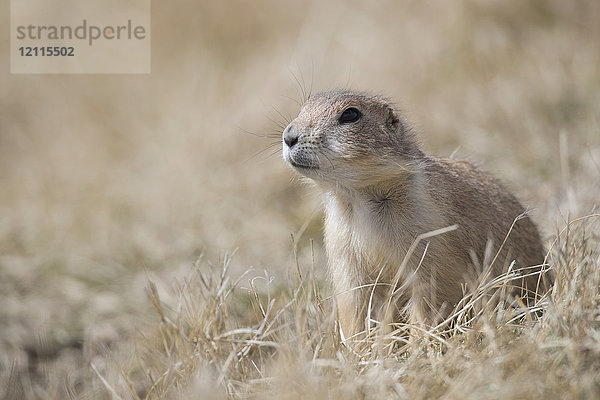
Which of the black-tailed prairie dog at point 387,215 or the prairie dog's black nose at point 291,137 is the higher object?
the prairie dog's black nose at point 291,137

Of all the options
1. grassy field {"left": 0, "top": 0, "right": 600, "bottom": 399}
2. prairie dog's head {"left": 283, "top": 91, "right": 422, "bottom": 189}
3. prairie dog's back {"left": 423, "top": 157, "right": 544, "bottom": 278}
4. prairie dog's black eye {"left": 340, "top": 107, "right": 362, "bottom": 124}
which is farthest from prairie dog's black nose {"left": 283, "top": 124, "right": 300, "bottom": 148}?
prairie dog's back {"left": 423, "top": 157, "right": 544, "bottom": 278}

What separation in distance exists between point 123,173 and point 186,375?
6011mm

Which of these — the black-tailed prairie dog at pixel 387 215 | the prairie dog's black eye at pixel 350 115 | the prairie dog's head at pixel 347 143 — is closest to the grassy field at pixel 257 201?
the black-tailed prairie dog at pixel 387 215

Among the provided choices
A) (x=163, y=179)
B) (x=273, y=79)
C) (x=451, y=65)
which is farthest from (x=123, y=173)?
(x=451, y=65)

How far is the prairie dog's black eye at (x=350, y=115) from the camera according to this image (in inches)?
165

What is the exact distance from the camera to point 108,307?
685 centimetres

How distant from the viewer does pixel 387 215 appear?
4195 mm

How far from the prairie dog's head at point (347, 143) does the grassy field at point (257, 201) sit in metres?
0.57

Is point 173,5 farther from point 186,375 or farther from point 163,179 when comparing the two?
point 186,375

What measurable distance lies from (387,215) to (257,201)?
3.74 metres

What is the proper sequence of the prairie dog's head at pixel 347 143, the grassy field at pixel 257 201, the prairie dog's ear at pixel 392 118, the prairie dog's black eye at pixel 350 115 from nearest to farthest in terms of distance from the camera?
the grassy field at pixel 257 201 → the prairie dog's head at pixel 347 143 → the prairie dog's black eye at pixel 350 115 → the prairie dog's ear at pixel 392 118

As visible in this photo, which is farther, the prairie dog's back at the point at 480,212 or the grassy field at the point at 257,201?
the prairie dog's back at the point at 480,212

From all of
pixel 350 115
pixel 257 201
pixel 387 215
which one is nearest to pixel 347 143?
pixel 350 115

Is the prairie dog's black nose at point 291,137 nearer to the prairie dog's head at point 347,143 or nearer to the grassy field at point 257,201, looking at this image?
the prairie dog's head at point 347,143
